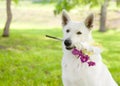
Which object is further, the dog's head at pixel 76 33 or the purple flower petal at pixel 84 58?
the purple flower petal at pixel 84 58

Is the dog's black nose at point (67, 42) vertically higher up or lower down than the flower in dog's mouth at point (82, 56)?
higher up

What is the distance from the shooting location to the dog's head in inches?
200

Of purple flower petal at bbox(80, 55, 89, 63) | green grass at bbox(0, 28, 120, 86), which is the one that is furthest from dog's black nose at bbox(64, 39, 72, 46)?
green grass at bbox(0, 28, 120, 86)

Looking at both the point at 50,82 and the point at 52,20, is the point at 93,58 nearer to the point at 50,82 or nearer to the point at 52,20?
the point at 50,82

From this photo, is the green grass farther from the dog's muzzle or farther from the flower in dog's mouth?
the dog's muzzle

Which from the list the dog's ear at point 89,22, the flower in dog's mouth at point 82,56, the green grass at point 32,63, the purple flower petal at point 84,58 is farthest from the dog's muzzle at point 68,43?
the green grass at point 32,63

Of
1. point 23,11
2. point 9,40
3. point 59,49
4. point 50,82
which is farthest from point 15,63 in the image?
point 23,11

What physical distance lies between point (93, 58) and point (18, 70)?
15.5 ft

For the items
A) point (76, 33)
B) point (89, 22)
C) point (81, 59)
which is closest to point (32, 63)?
point (81, 59)

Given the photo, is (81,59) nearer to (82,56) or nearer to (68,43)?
(82,56)

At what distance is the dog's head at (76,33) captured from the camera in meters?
5.09

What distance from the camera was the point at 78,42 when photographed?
5.20 m

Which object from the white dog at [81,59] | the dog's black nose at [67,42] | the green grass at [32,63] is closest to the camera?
the dog's black nose at [67,42]

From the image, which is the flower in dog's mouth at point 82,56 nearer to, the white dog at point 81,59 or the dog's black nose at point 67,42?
the white dog at point 81,59
